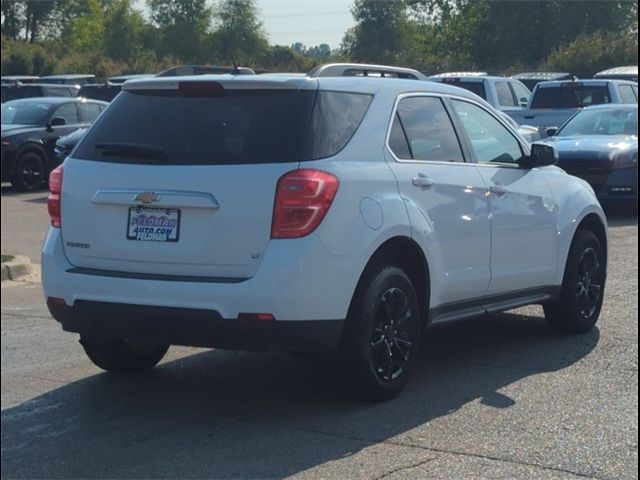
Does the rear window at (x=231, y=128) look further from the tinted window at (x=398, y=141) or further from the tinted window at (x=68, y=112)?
the tinted window at (x=68, y=112)

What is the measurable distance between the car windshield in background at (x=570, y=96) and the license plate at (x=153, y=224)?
9.50ft

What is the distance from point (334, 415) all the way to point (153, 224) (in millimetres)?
1359

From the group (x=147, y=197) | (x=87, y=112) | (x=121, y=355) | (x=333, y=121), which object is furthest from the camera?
(x=87, y=112)

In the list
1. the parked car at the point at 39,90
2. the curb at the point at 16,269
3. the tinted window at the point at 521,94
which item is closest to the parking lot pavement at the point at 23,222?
the curb at the point at 16,269

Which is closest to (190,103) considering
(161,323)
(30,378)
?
(161,323)

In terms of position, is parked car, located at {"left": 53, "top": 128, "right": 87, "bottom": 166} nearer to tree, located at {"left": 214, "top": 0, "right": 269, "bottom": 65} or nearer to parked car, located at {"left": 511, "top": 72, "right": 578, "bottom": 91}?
parked car, located at {"left": 511, "top": 72, "right": 578, "bottom": 91}

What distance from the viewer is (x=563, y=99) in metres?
7.94

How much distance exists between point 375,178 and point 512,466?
1.67 metres

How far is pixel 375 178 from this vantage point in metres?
6.00

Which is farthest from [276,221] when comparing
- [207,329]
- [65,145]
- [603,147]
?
[65,145]

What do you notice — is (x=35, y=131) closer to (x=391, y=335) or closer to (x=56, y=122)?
(x=56, y=122)

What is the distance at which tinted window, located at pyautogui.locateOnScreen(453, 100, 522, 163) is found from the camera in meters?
7.09

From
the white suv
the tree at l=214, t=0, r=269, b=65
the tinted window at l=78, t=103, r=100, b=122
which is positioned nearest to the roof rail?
the white suv

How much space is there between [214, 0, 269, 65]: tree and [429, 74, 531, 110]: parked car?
299 cm
